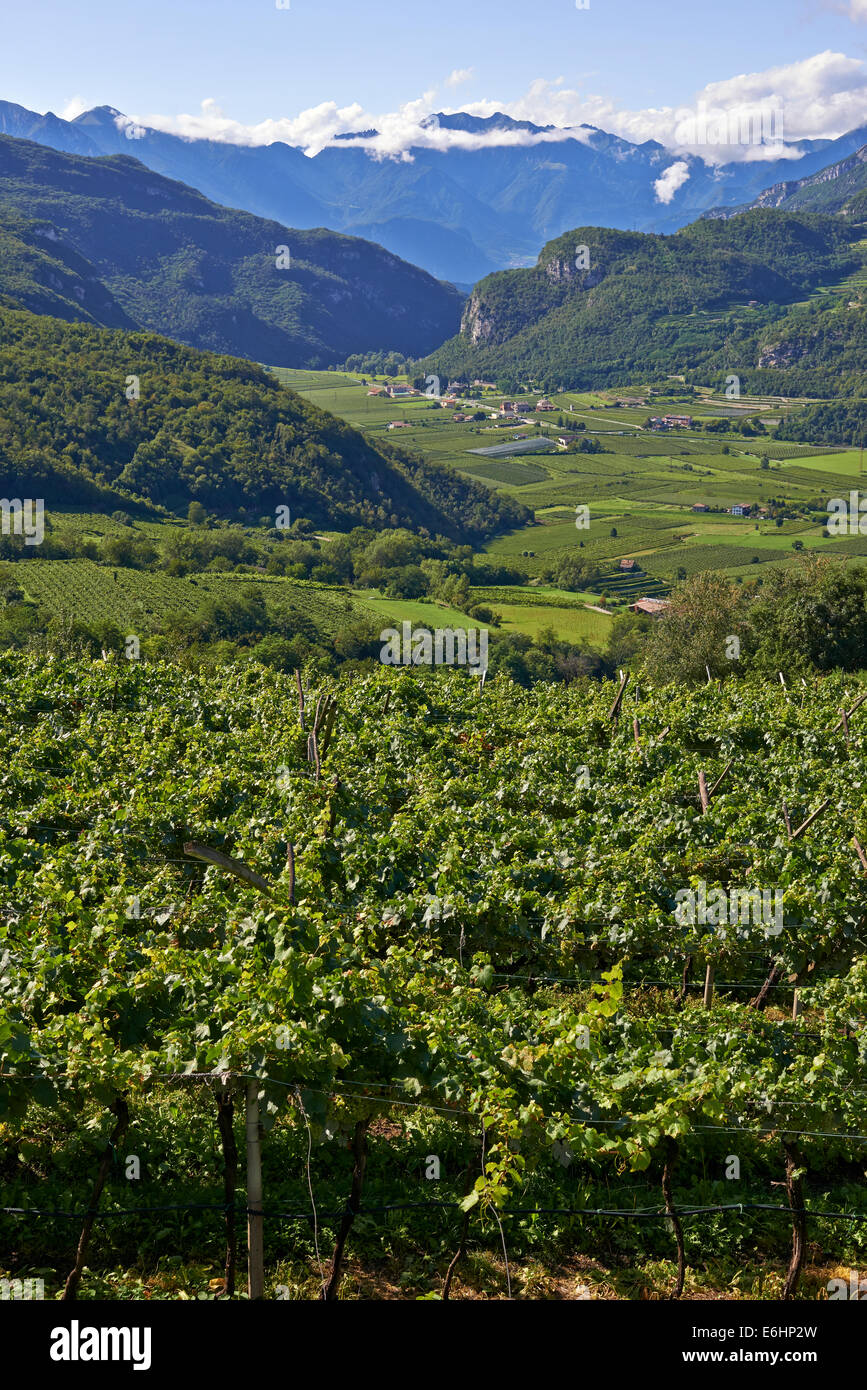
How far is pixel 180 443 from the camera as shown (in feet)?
375

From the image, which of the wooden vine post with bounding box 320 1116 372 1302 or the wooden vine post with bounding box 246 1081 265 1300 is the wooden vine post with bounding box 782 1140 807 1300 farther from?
the wooden vine post with bounding box 246 1081 265 1300

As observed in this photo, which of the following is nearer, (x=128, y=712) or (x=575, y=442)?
(x=128, y=712)

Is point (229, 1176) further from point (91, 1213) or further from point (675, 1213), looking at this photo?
point (675, 1213)

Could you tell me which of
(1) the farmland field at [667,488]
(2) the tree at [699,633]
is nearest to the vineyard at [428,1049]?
(2) the tree at [699,633]

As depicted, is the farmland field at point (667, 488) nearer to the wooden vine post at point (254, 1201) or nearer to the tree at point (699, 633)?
the tree at point (699, 633)

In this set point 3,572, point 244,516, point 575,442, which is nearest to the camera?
point 3,572

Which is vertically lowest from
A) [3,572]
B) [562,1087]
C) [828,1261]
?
[828,1261]

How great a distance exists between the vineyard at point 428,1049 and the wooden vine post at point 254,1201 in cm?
5

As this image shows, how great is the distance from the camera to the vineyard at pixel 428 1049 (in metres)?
6.99

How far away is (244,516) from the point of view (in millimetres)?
111938

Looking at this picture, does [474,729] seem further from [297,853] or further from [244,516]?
[244,516]

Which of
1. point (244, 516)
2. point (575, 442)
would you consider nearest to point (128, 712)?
point (244, 516)

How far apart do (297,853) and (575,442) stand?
185 metres
